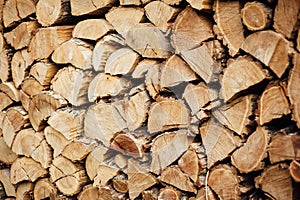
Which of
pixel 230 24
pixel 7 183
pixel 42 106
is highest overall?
pixel 230 24

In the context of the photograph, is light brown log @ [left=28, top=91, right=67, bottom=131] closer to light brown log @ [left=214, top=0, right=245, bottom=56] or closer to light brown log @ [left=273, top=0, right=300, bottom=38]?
light brown log @ [left=214, top=0, right=245, bottom=56]

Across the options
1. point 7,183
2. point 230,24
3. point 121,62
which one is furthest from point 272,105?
point 7,183

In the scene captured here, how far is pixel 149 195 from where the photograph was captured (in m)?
2.09

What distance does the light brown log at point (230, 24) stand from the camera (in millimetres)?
1775

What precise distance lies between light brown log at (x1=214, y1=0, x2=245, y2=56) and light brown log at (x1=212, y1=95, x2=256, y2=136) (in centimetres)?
19

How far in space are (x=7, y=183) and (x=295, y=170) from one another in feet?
5.58

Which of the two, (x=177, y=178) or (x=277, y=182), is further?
(x=177, y=178)

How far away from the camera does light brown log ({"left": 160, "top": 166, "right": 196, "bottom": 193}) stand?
6.53 ft

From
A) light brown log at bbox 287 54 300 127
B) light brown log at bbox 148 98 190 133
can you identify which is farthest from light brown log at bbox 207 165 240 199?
light brown log at bbox 287 54 300 127

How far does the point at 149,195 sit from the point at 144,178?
0.26 ft

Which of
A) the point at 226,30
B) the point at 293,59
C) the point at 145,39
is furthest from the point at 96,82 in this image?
the point at 293,59

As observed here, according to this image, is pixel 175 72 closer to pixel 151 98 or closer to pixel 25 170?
pixel 151 98

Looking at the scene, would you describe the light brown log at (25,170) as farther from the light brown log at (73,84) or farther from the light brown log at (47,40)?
the light brown log at (47,40)

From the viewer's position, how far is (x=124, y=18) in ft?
6.82
